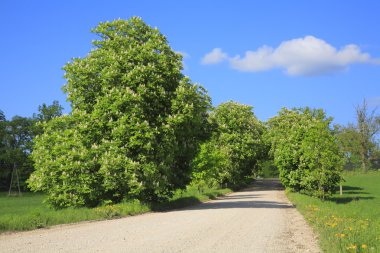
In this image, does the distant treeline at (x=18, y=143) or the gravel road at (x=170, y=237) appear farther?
the distant treeline at (x=18, y=143)

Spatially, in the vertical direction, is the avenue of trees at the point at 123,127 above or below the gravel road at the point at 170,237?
above

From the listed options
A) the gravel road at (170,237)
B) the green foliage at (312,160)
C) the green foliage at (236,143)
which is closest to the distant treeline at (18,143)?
the green foliage at (236,143)

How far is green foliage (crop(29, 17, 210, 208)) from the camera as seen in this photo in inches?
915

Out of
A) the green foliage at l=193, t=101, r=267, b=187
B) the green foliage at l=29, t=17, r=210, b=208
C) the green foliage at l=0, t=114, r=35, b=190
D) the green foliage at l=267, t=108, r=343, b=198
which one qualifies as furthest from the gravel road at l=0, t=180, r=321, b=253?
the green foliage at l=0, t=114, r=35, b=190

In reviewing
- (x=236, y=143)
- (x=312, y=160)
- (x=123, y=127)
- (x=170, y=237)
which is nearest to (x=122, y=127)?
(x=123, y=127)

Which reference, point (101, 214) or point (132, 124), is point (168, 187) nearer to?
point (132, 124)

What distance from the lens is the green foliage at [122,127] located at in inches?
915

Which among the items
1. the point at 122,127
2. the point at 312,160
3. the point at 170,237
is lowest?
the point at 170,237

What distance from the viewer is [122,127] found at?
22875 millimetres

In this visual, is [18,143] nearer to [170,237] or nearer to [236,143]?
[236,143]

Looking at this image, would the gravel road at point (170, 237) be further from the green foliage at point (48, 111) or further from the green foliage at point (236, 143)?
the green foliage at point (48, 111)

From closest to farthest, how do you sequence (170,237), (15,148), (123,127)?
(170,237) < (123,127) < (15,148)

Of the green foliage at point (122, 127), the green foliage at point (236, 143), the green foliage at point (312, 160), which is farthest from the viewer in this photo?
the green foliage at point (236, 143)

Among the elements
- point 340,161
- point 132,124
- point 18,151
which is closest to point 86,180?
point 132,124
